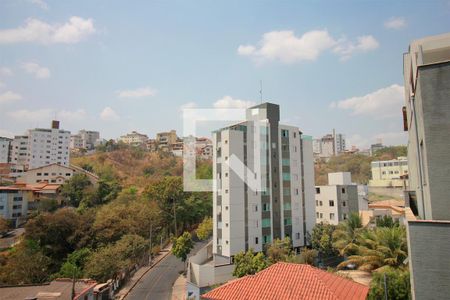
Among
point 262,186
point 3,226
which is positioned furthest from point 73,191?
point 262,186

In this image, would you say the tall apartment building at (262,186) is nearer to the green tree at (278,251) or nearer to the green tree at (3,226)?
the green tree at (278,251)

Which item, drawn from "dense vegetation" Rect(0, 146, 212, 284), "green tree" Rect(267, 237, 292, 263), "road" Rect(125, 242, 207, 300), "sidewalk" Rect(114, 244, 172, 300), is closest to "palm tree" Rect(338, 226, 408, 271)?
"green tree" Rect(267, 237, 292, 263)

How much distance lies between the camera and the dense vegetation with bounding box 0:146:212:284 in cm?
3025

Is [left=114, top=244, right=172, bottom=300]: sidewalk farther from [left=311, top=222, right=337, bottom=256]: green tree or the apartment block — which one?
the apartment block

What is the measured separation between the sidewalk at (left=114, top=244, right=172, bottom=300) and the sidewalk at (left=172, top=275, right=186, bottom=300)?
4193 millimetres

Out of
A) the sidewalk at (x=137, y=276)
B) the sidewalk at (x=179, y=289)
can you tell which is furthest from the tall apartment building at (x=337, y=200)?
the sidewalk at (x=137, y=276)

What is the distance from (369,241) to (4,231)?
49.5 m

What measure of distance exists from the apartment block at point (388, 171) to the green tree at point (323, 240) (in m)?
35.1

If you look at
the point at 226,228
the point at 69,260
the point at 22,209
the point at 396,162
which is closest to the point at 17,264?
the point at 69,260

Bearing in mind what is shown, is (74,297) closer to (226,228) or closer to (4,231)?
(226,228)

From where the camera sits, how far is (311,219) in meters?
35.9

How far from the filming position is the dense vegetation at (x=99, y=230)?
30250 mm

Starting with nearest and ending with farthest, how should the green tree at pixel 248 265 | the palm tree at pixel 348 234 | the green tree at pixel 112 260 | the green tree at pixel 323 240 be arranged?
the palm tree at pixel 348 234
the green tree at pixel 248 265
the green tree at pixel 112 260
the green tree at pixel 323 240

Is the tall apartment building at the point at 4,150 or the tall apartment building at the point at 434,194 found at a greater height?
the tall apartment building at the point at 4,150
